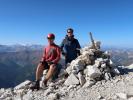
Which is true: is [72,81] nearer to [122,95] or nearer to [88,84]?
[88,84]

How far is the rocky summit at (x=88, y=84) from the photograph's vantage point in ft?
38.7

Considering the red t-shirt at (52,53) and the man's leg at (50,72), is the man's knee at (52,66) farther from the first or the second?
the red t-shirt at (52,53)

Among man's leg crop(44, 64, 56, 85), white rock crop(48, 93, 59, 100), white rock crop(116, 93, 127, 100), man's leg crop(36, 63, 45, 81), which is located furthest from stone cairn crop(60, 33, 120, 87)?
white rock crop(116, 93, 127, 100)

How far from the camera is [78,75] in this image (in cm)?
1396

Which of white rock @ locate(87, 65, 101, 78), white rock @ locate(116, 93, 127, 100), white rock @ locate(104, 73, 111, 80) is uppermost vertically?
white rock @ locate(87, 65, 101, 78)

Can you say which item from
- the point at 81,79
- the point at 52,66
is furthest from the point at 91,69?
the point at 52,66

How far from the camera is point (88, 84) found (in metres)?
13.0

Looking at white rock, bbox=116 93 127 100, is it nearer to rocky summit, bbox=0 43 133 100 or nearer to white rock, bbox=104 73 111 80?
rocky summit, bbox=0 43 133 100

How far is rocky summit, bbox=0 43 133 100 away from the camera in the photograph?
464 inches

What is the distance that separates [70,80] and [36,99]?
2.46 metres

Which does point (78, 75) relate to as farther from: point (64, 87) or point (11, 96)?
point (11, 96)

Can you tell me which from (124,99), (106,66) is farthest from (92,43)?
(124,99)

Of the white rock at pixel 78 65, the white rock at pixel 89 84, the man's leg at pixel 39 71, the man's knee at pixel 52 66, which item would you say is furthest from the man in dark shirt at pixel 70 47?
the white rock at pixel 89 84

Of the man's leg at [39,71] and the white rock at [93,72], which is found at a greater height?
the man's leg at [39,71]
